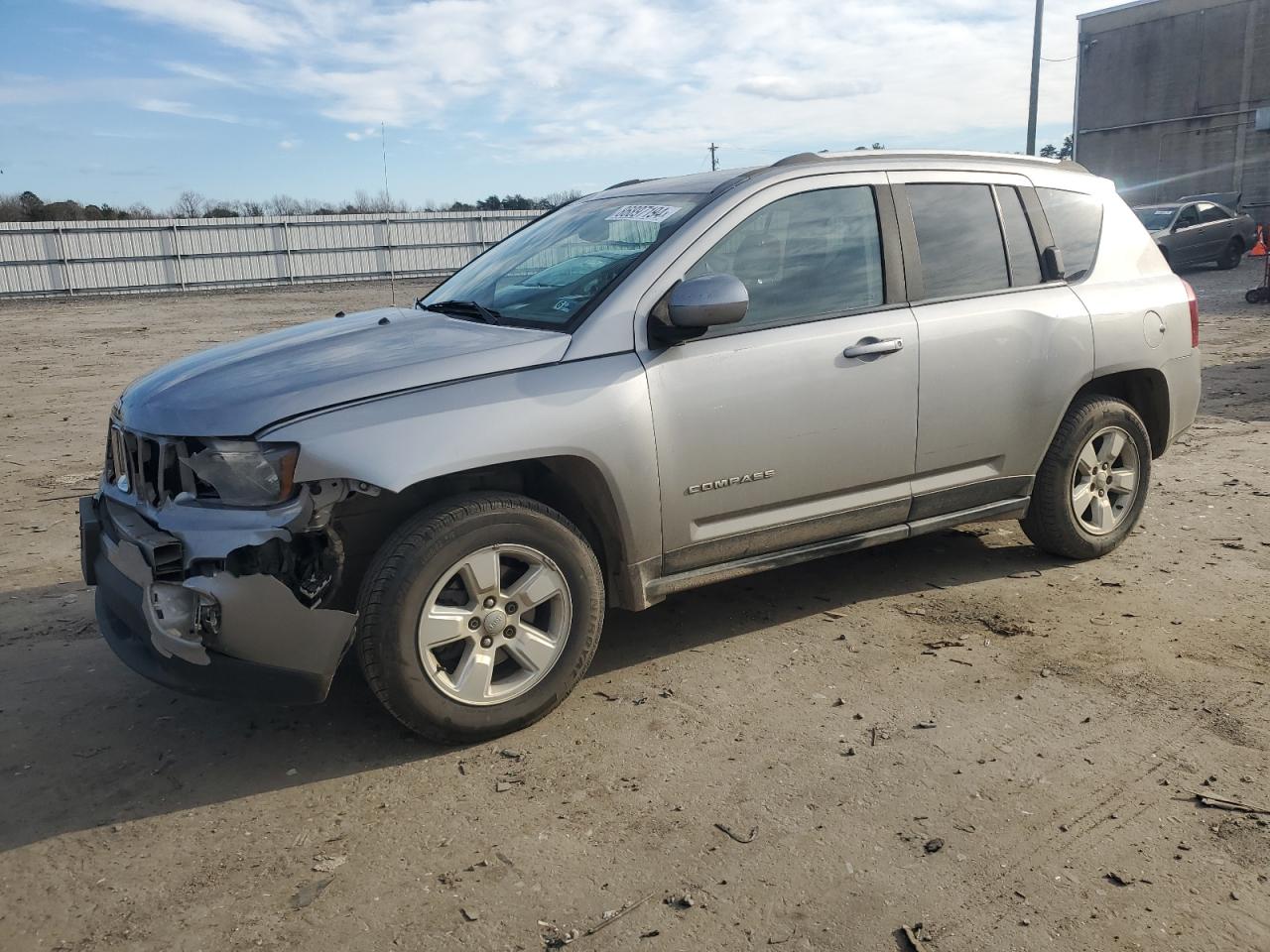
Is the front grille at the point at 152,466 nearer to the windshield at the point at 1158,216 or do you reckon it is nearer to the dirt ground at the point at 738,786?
the dirt ground at the point at 738,786

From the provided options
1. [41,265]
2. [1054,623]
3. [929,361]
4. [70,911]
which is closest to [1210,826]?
[1054,623]

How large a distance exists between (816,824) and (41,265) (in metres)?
33.5

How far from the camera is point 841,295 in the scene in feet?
14.0

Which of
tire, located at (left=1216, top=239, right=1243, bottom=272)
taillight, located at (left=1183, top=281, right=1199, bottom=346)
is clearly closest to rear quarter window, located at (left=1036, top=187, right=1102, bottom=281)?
taillight, located at (left=1183, top=281, right=1199, bottom=346)

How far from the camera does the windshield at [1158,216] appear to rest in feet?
75.8

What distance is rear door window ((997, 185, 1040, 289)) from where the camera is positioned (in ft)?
15.7

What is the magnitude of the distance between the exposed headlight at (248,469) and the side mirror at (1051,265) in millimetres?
3427

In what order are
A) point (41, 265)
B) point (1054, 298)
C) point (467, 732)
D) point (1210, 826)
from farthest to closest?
point (41, 265) < point (1054, 298) < point (467, 732) < point (1210, 826)

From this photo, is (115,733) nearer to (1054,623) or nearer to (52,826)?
(52,826)

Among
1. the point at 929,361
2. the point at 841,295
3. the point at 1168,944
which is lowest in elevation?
the point at 1168,944

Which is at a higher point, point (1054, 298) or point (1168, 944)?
point (1054, 298)

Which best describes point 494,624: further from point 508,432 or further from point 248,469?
point 248,469

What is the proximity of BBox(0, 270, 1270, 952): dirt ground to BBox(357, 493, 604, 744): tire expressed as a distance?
0.57 ft

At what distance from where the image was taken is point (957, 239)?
463cm
